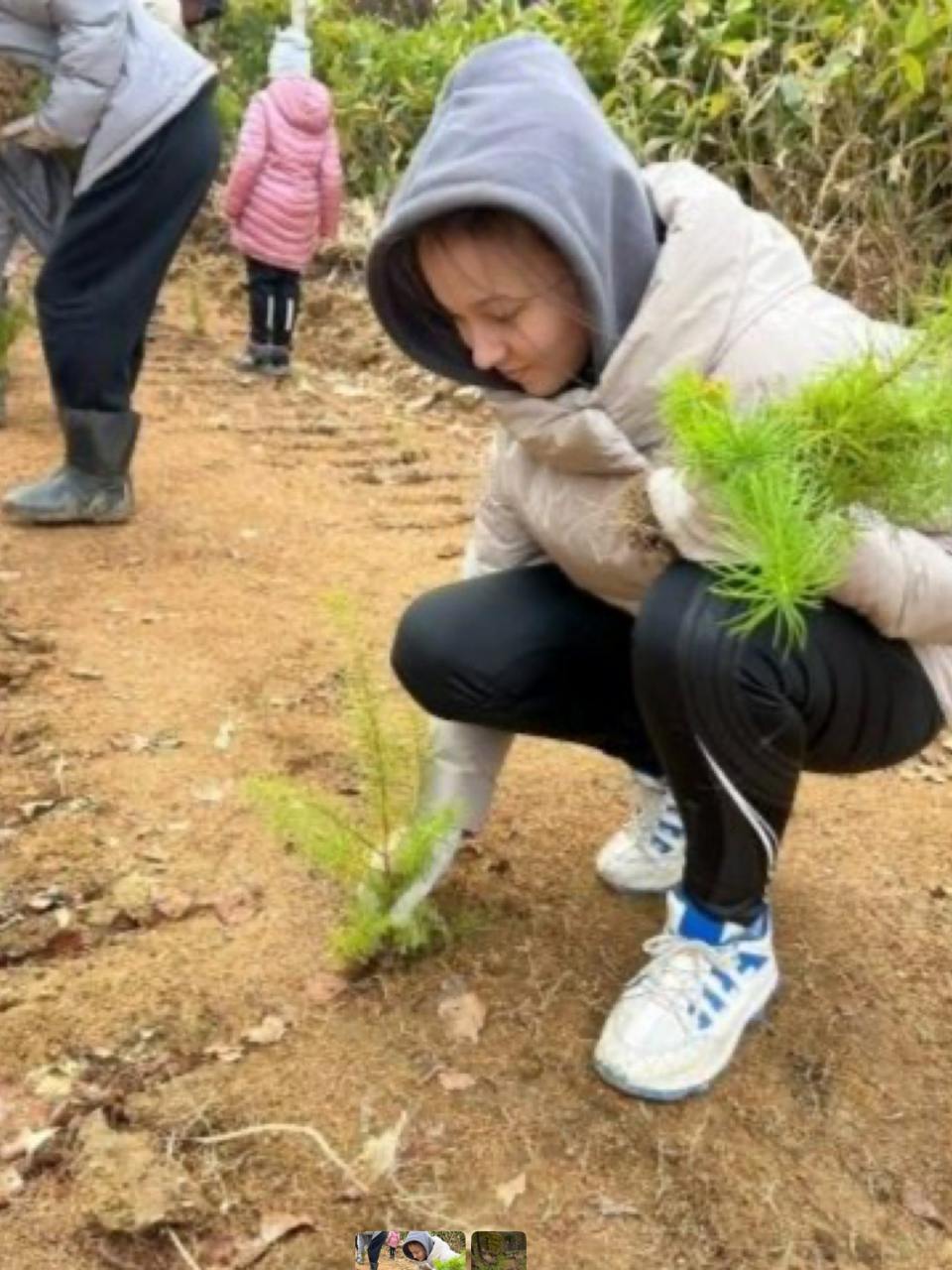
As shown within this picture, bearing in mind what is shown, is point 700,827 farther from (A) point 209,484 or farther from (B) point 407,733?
(A) point 209,484

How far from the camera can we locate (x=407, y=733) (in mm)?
2158

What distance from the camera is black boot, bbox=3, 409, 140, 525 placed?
12.6 ft

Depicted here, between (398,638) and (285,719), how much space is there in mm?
899

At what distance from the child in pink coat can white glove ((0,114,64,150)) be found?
2.29 meters

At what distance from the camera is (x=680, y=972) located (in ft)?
6.14

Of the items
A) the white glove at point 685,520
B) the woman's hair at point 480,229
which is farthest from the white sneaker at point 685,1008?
the woman's hair at point 480,229

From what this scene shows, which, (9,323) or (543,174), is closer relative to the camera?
(543,174)

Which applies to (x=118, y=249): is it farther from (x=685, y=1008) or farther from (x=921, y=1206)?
(x=921, y=1206)

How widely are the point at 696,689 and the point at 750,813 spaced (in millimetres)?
178

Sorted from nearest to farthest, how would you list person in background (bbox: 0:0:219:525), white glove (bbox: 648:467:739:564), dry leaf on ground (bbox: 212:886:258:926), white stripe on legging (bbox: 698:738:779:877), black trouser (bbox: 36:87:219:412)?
1. white glove (bbox: 648:467:739:564)
2. white stripe on legging (bbox: 698:738:779:877)
3. dry leaf on ground (bbox: 212:886:258:926)
4. person in background (bbox: 0:0:219:525)
5. black trouser (bbox: 36:87:219:412)

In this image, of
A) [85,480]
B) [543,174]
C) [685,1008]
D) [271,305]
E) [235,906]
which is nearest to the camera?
[543,174]

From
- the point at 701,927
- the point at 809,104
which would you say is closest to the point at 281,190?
the point at 809,104

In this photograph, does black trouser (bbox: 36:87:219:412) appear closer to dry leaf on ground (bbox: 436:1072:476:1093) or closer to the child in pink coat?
the child in pink coat

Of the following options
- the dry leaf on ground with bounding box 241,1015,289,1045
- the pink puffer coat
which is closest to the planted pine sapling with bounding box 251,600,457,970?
the dry leaf on ground with bounding box 241,1015,289,1045
